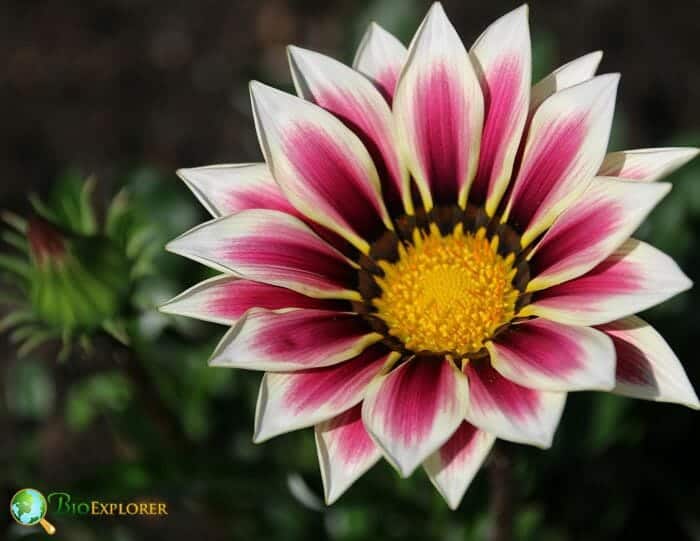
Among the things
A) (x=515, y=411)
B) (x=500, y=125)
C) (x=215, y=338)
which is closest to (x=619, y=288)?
(x=515, y=411)

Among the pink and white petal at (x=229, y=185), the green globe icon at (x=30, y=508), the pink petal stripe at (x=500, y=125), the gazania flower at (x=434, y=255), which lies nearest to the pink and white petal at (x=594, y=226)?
the gazania flower at (x=434, y=255)

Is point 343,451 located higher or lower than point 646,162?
lower

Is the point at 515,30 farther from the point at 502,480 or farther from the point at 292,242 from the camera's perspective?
the point at 502,480

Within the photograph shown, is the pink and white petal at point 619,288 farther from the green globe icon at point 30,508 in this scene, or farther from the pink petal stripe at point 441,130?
the green globe icon at point 30,508

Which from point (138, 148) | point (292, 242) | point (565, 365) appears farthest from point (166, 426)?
point (138, 148)

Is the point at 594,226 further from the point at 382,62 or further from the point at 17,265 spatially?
the point at 17,265

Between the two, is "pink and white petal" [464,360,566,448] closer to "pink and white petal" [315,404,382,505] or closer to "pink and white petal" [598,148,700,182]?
"pink and white petal" [315,404,382,505]

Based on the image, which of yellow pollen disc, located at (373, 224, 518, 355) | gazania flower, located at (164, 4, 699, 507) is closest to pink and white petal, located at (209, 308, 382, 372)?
gazania flower, located at (164, 4, 699, 507)
